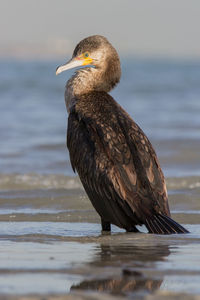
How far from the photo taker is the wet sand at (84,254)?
4.11 meters

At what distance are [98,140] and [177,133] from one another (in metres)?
7.50

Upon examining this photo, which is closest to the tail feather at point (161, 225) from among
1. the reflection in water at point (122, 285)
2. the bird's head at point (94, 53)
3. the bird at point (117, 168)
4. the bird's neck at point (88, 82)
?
the bird at point (117, 168)

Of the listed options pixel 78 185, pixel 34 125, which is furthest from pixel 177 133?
pixel 78 185

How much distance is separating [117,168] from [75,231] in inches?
34.4

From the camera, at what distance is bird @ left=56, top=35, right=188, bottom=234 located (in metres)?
5.89

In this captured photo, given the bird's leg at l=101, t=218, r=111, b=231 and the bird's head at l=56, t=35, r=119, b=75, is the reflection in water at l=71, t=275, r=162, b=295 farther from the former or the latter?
the bird's head at l=56, t=35, r=119, b=75

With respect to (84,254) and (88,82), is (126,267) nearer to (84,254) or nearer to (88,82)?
(84,254)

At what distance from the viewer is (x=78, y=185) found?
9.22 m

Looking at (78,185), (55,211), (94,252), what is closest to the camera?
(94,252)

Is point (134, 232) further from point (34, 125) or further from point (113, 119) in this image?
point (34, 125)

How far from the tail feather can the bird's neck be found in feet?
5.13

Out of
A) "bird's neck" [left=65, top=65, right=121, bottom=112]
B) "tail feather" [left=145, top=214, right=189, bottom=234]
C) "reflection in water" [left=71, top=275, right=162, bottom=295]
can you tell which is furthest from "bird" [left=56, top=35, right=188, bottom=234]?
"reflection in water" [left=71, top=275, right=162, bottom=295]

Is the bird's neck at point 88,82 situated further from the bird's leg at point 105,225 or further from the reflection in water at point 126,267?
the reflection in water at point 126,267

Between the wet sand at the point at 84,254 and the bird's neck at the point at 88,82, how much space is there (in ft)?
3.97
